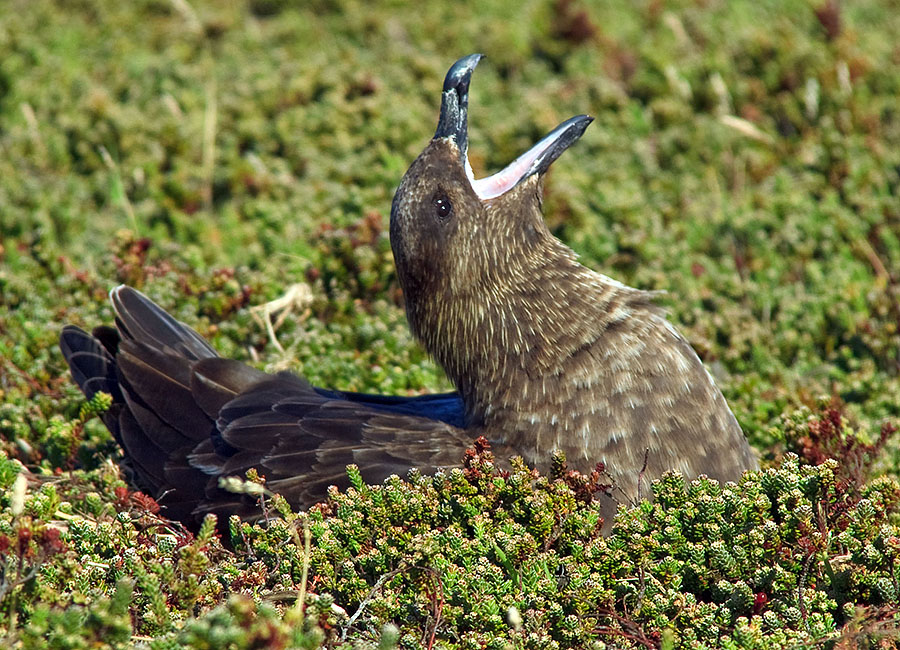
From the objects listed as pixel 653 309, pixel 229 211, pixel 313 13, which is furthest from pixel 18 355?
pixel 313 13

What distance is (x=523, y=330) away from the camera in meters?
4.30

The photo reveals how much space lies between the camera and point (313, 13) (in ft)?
31.3

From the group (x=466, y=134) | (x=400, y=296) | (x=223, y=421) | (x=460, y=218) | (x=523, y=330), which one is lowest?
(x=223, y=421)

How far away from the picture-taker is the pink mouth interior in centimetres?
446

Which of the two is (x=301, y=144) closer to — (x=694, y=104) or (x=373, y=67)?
(x=373, y=67)

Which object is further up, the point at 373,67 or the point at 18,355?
the point at 373,67

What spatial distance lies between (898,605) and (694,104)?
5.08 m

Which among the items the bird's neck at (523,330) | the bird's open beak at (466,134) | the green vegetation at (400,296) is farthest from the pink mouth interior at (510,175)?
the green vegetation at (400,296)

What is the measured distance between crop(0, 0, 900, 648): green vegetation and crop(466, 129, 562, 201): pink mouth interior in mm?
1156

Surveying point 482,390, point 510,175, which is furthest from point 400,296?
point 482,390

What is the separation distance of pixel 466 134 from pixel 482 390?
3.35ft

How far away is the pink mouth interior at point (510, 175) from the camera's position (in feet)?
14.6

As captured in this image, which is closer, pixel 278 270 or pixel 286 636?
pixel 286 636

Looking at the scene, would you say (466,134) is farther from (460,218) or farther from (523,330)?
(523,330)
